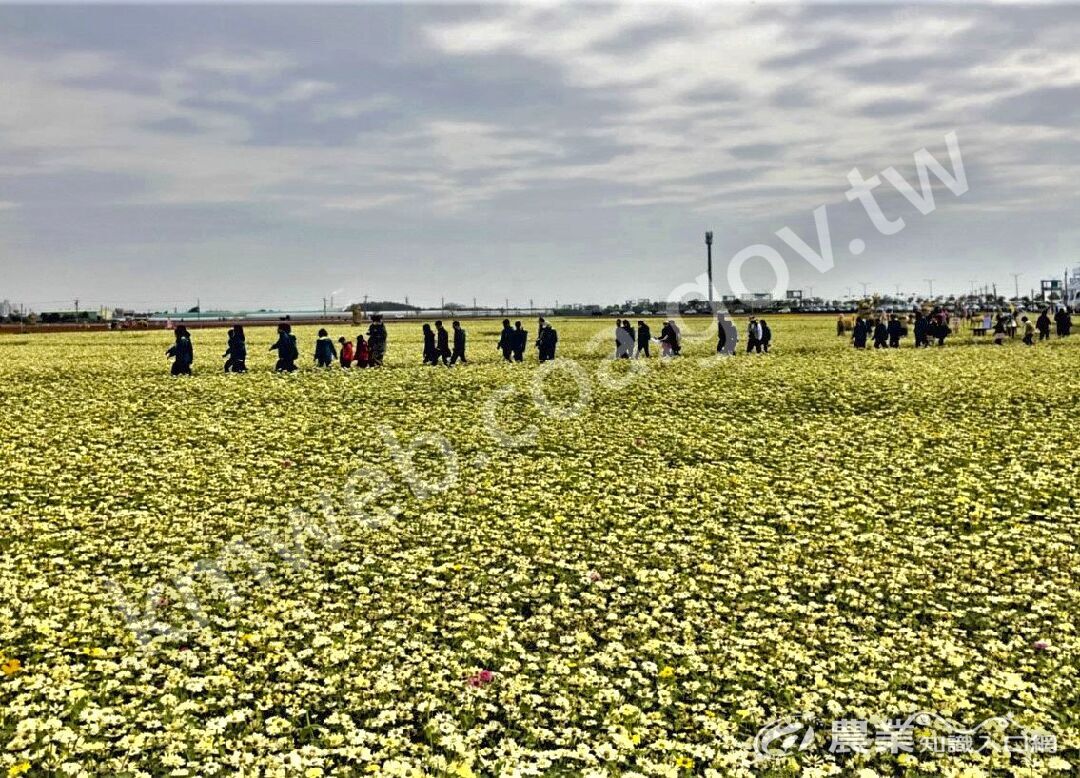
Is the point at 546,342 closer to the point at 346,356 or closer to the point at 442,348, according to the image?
the point at 442,348

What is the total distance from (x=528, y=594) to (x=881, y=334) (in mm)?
40101

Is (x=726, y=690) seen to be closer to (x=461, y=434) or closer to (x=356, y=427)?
(x=461, y=434)

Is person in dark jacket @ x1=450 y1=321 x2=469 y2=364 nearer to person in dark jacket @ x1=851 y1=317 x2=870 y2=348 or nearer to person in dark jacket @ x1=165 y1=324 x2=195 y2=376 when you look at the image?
person in dark jacket @ x1=165 y1=324 x2=195 y2=376

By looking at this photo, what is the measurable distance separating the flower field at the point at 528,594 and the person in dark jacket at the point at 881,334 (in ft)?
83.4

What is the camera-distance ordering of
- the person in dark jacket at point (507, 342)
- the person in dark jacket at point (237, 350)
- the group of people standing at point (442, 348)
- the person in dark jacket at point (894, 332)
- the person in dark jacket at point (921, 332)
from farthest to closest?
the person in dark jacket at point (921, 332) → the person in dark jacket at point (894, 332) → the person in dark jacket at point (507, 342) → the group of people standing at point (442, 348) → the person in dark jacket at point (237, 350)

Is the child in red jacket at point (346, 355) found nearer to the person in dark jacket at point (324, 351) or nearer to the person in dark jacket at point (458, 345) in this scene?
the person in dark jacket at point (324, 351)

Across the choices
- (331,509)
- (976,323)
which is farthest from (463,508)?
(976,323)

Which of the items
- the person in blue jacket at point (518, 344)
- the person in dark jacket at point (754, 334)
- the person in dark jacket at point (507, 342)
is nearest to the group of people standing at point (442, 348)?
the person in dark jacket at point (507, 342)

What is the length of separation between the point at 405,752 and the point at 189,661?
99.3 inches

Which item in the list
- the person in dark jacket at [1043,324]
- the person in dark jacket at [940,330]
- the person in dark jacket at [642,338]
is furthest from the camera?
the person in dark jacket at [1043,324]

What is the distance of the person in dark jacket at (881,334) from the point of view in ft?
145

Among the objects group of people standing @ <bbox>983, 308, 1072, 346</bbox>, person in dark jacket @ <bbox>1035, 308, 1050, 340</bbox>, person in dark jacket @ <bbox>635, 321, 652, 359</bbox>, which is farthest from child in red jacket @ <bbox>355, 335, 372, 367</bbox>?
person in dark jacket @ <bbox>1035, 308, 1050, 340</bbox>

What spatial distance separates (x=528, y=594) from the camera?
8922 millimetres

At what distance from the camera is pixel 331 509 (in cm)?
1255
